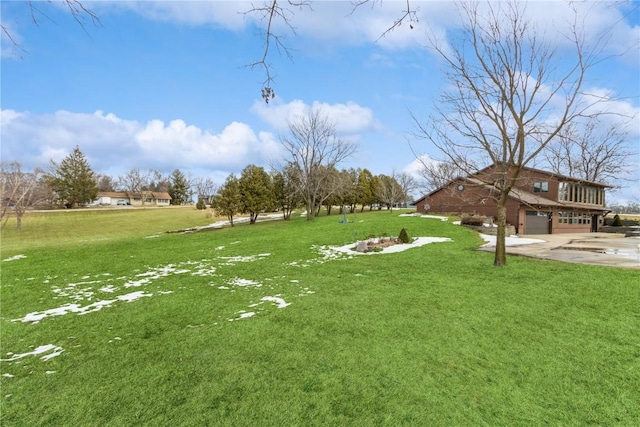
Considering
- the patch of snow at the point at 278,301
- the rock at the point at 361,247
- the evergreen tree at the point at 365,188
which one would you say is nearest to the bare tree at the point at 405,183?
the evergreen tree at the point at 365,188

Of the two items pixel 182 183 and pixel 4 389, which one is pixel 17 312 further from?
pixel 182 183

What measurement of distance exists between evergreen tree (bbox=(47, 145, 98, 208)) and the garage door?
2996 inches

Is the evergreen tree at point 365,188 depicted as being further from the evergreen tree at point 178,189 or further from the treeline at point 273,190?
the evergreen tree at point 178,189

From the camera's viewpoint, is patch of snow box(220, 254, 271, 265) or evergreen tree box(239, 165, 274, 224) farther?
evergreen tree box(239, 165, 274, 224)

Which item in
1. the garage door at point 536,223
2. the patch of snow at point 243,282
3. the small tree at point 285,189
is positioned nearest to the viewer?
the patch of snow at point 243,282

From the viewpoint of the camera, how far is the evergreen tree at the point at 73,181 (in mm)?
62684

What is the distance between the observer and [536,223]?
25594mm

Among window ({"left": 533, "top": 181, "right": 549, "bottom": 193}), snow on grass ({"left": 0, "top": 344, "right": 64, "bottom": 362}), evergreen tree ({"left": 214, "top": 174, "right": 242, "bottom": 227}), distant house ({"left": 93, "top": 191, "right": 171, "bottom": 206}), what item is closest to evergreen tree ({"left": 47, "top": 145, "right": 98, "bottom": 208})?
distant house ({"left": 93, "top": 191, "right": 171, "bottom": 206})

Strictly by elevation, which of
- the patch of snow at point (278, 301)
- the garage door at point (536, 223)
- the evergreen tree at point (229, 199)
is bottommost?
the patch of snow at point (278, 301)

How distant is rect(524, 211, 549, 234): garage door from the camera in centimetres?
2515

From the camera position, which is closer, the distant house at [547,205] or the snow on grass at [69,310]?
the snow on grass at [69,310]

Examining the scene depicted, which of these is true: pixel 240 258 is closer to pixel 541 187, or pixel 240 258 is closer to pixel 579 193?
pixel 541 187

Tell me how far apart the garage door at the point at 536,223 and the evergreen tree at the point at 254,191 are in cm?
2426

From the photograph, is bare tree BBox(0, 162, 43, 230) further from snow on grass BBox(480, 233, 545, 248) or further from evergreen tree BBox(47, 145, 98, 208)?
snow on grass BBox(480, 233, 545, 248)
